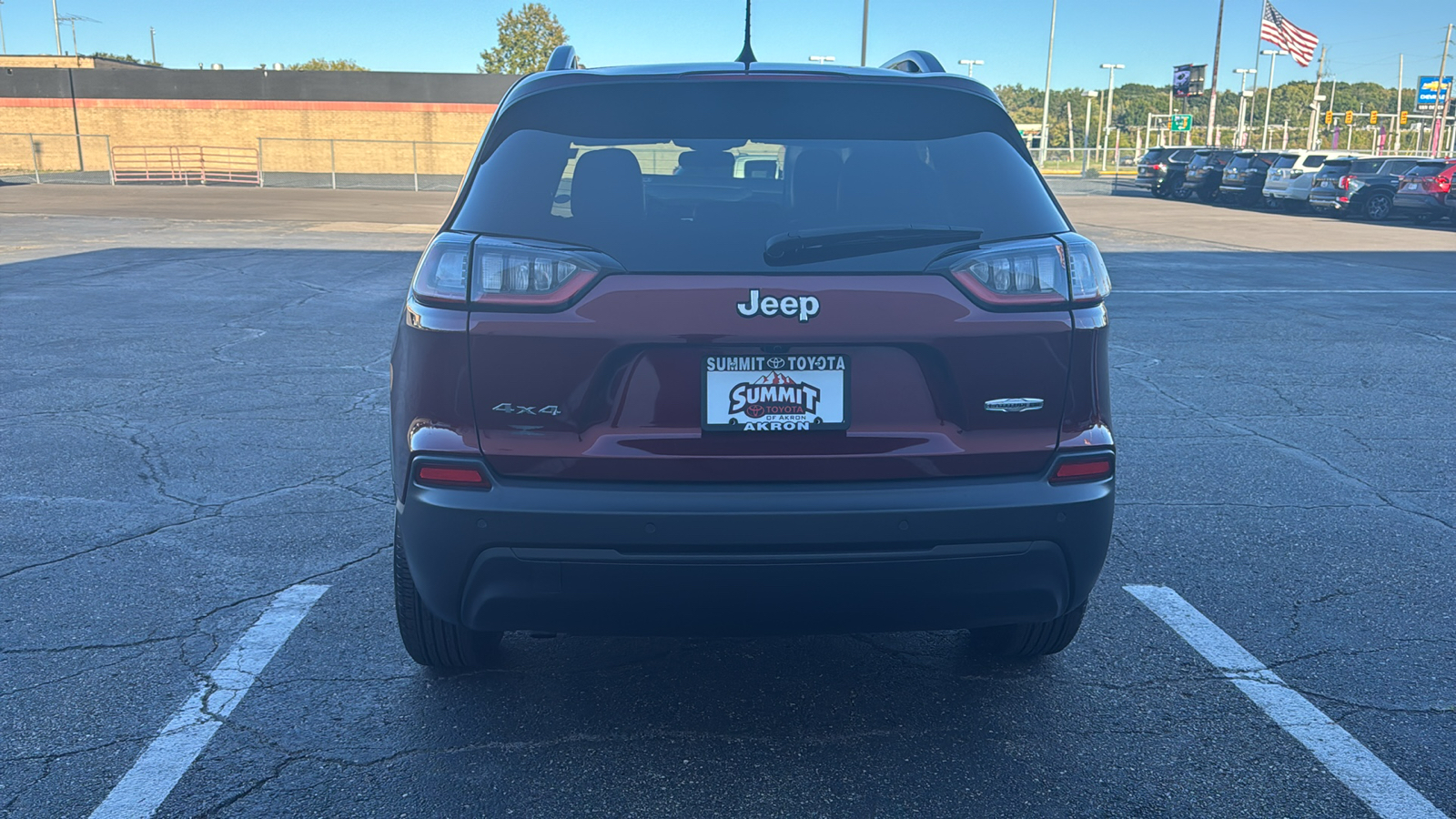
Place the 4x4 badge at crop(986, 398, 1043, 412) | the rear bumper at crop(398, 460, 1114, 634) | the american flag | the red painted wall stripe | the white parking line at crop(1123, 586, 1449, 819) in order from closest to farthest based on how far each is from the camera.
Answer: the rear bumper at crop(398, 460, 1114, 634)
the 4x4 badge at crop(986, 398, 1043, 412)
the white parking line at crop(1123, 586, 1449, 819)
the red painted wall stripe
the american flag

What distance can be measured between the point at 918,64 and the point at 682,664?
199cm

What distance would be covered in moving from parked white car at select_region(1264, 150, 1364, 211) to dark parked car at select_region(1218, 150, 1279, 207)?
2.06 ft

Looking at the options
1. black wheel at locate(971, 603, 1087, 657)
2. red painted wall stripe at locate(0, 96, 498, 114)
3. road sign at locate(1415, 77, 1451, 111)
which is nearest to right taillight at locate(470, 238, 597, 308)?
black wheel at locate(971, 603, 1087, 657)

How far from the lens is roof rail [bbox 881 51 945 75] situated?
339 centimetres

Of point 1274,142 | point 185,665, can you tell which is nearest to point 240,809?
point 185,665

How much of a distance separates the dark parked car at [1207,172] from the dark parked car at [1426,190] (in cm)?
920

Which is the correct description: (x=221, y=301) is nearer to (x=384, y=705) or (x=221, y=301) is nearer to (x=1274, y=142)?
(x=384, y=705)

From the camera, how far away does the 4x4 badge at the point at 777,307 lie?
8.65 ft

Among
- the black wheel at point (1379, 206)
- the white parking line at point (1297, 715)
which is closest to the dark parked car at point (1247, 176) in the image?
the black wheel at point (1379, 206)

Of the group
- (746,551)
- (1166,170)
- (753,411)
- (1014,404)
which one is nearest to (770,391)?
(753,411)

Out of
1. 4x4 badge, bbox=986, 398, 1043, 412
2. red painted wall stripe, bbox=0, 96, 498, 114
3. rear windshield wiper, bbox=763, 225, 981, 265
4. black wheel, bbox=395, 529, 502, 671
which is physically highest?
red painted wall stripe, bbox=0, 96, 498, 114

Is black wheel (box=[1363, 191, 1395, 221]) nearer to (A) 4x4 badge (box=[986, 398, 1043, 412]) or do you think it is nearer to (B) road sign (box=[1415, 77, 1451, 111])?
(A) 4x4 badge (box=[986, 398, 1043, 412])

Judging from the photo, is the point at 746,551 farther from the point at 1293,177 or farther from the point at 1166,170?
the point at 1166,170

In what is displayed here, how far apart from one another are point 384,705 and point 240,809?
0.59 meters
